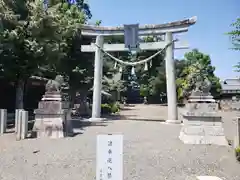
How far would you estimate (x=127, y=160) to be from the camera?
20.9 feet

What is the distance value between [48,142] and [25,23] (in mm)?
6688

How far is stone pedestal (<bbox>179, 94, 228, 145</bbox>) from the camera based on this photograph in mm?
8477

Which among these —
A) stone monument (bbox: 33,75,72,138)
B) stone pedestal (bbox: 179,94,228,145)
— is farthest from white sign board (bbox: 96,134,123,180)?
stone monument (bbox: 33,75,72,138)

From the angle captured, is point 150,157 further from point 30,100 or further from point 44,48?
point 30,100

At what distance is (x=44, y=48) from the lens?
42.3ft

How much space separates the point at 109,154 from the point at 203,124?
20.7ft

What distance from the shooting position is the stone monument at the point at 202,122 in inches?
334

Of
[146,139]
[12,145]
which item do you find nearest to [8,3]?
[12,145]

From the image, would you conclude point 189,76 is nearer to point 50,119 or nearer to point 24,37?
point 24,37

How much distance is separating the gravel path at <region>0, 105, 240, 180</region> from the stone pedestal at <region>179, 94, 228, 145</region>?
17.6 inches

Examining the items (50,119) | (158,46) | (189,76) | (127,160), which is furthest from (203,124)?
(189,76)

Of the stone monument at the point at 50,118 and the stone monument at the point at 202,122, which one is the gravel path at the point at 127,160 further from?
the stone monument at the point at 50,118

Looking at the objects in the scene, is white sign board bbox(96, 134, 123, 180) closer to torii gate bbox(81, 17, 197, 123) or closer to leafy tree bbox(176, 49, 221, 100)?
torii gate bbox(81, 17, 197, 123)

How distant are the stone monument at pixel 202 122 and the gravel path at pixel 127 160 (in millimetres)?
457
